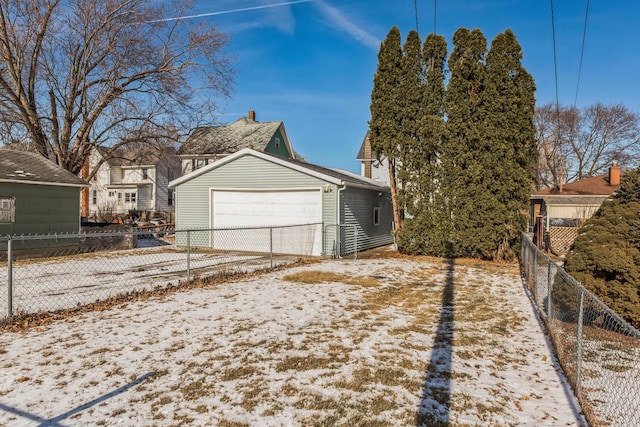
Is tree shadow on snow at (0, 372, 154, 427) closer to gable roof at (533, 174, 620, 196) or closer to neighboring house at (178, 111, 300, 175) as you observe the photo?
gable roof at (533, 174, 620, 196)

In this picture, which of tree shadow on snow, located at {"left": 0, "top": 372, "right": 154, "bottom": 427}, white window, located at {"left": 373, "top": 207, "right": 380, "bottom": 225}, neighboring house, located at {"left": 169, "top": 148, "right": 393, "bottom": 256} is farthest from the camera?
white window, located at {"left": 373, "top": 207, "right": 380, "bottom": 225}

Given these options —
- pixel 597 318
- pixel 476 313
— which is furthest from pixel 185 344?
pixel 597 318

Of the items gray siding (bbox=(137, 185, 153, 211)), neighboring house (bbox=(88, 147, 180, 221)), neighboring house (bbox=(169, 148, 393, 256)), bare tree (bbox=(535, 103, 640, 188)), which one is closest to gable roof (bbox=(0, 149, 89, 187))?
neighboring house (bbox=(169, 148, 393, 256))

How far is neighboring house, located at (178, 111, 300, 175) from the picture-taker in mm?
29031

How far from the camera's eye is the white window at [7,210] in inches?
494

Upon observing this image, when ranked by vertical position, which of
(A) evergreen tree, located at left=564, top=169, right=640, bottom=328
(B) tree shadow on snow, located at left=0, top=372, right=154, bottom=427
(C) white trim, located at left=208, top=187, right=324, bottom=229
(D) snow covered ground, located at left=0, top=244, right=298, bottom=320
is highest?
(C) white trim, located at left=208, top=187, right=324, bottom=229

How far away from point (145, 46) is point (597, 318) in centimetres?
2254

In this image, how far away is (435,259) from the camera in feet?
42.0

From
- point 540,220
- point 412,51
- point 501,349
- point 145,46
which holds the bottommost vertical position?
point 501,349

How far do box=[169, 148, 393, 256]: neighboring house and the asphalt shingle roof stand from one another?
1365 centimetres

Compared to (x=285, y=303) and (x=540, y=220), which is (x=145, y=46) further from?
(x=540, y=220)

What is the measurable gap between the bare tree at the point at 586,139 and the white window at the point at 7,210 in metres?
35.4

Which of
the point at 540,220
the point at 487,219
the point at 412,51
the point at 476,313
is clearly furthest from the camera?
the point at 540,220

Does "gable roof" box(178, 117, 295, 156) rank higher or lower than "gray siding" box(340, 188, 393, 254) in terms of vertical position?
A: higher
